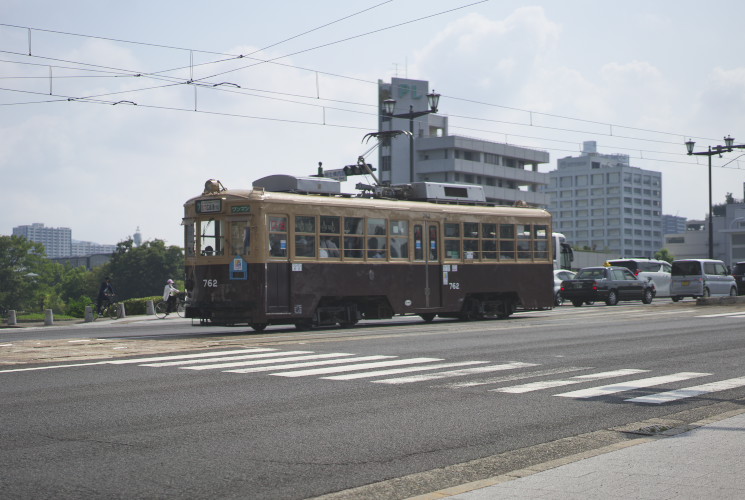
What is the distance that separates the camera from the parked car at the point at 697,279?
1610 inches

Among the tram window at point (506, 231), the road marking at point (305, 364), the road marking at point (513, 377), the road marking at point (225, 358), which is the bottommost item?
the road marking at point (513, 377)

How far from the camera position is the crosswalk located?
449 inches

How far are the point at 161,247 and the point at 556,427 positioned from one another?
99.7 meters

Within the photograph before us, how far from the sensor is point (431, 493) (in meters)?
5.98

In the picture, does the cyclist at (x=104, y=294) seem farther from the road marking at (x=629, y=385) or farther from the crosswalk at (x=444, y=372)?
the road marking at (x=629, y=385)

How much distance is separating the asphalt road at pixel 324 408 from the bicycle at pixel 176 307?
17496mm

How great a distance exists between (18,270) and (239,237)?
84.5 m

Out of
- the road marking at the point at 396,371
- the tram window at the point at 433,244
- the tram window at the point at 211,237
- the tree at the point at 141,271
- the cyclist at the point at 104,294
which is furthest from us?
the tree at the point at 141,271

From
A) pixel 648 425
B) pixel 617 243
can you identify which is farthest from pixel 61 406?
pixel 617 243

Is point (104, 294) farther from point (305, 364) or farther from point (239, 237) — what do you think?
point (305, 364)

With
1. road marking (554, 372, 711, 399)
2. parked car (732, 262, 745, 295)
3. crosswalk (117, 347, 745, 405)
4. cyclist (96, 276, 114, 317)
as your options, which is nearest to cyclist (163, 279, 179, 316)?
cyclist (96, 276, 114, 317)

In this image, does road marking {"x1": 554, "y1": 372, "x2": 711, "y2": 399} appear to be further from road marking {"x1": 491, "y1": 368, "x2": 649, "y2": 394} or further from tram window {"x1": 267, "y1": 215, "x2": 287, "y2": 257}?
tram window {"x1": 267, "y1": 215, "x2": 287, "y2": 257}

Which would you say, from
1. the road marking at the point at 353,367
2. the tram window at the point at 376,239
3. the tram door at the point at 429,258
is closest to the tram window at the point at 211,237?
the tram window at the point at 376,239

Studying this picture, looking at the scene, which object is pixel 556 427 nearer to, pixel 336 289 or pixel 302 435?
pixel 302 435
